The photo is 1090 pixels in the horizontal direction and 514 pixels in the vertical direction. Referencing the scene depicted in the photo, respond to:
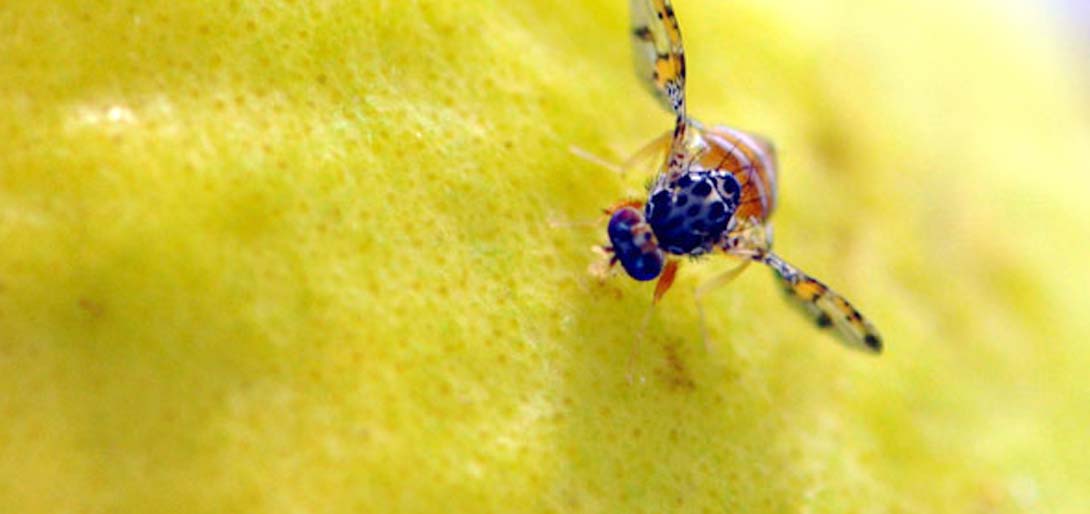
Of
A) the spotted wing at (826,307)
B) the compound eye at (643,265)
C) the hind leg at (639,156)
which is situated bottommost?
the compound eye at (643,265)

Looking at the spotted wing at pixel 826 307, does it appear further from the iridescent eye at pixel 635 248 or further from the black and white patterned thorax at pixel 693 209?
the iridescent eye at pixel 635 248

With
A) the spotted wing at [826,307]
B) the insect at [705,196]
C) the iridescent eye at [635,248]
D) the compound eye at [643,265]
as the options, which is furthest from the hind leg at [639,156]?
the spotted wing at [826,307]

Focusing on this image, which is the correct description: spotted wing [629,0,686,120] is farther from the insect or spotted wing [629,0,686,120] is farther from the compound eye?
the compound eye

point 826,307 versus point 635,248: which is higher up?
point 826,307

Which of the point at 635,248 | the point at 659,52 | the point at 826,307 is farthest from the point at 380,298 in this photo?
the point at 826,307

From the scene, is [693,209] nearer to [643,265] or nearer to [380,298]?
[643,265]

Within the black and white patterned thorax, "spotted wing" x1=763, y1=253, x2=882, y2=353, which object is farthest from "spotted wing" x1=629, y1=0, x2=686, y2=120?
"spotted wing" x1=763, y1=253, x2=882, y2=353
